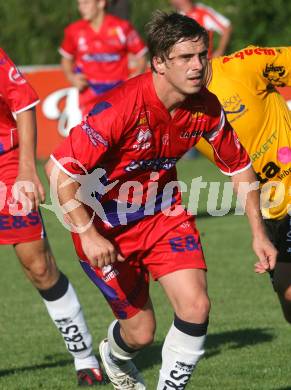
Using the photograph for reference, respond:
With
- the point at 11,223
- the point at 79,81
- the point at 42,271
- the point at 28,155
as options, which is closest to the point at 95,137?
the point at 28,155

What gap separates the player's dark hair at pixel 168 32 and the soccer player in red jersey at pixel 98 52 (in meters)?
8.36

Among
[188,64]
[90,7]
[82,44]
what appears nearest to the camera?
[188,64]

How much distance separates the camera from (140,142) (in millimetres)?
5352

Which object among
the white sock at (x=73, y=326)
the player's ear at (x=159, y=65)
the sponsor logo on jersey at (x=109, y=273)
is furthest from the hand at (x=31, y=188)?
the player's ear at (x=159, y=65)

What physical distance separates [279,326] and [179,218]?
2.48 m

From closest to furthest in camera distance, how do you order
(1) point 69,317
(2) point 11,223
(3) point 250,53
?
(2) point 11,223
(3) point 250,53
(1) point 69,317

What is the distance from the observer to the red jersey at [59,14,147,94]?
13.8 metres

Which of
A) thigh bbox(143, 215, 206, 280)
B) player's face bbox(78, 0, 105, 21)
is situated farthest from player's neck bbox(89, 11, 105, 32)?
thigh bbox(143, 215, 206, 280)

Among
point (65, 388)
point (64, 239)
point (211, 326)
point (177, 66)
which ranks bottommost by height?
point (64, 239)

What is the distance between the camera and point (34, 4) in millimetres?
26859

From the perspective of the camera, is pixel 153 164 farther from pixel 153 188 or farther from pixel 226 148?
pixel 226 148

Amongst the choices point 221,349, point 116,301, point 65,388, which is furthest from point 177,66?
point 221,349

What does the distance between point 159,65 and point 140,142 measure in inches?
15.3

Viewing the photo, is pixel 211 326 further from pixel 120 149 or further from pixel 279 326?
pixel 120 149
